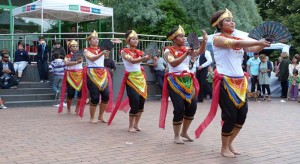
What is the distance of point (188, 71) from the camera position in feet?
22.0

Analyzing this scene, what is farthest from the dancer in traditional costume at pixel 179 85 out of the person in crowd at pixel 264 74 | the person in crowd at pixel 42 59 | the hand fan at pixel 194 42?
the person in crowd at pixel 264 74

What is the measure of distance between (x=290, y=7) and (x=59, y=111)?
80.9 feet

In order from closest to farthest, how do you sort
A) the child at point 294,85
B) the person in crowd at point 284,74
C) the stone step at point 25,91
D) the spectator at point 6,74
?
the spectator at point 6,74 < the stone step at point 25,91 < the child at point 294,85 < the person in crowd at point 284,74

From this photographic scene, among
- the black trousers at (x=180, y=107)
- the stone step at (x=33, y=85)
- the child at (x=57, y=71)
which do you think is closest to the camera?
the black trousers at (x=180, y=107)

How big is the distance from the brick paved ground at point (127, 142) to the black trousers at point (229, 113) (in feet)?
1.42

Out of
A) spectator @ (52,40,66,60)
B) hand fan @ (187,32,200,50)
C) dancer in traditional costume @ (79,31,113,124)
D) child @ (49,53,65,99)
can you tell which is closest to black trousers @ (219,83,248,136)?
hand fan @ (187,32,200,50)

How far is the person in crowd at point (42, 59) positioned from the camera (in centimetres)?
1354

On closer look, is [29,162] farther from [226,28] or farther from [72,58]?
[72,58]

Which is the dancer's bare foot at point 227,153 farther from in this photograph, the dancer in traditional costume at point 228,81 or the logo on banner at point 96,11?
the logo on banner at point 96,11

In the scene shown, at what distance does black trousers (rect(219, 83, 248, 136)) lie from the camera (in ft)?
17.9

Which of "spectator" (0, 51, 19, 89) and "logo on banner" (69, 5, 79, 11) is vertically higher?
"logo on banner" (69, 5, 79, 11)

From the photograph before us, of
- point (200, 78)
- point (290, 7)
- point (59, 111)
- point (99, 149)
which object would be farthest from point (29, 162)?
point (290, 7)

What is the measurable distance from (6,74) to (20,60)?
3.29ft

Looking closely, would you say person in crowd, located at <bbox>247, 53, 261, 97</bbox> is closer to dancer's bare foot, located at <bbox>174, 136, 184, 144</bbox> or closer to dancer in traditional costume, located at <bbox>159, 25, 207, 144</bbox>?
dancer in traditional costume, located at <bbox>159, 25, 207, 144</bbox>
